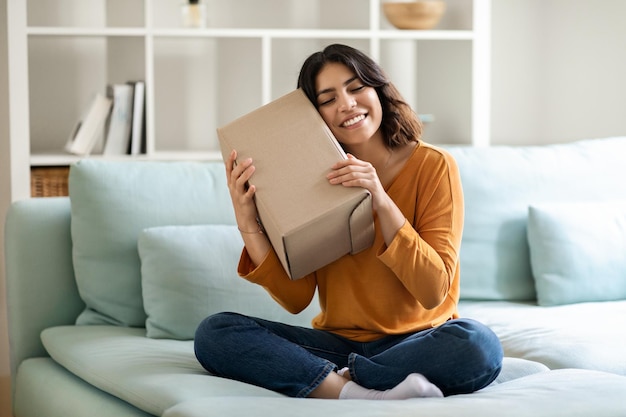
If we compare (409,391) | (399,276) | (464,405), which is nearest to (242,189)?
(399,276)

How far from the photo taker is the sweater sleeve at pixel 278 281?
2012 mm

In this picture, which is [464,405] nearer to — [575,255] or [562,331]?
[562,331]

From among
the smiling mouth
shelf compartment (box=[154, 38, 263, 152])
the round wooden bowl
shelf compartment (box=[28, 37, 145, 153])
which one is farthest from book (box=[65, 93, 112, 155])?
the smiling mouth

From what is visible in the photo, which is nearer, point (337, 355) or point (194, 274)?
point (337, 355)

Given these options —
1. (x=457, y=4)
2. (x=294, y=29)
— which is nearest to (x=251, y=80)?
A: (x=294, y=29)

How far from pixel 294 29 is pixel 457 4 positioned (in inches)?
23.1

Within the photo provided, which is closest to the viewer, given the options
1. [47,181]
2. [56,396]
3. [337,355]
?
[337,355]

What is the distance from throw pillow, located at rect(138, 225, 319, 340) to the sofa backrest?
1.78 ft

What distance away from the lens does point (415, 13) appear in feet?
11.2

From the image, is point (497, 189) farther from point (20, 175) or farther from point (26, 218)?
point (20, 175)

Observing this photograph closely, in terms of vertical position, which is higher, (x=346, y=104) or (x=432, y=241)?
(x=346, y=104)

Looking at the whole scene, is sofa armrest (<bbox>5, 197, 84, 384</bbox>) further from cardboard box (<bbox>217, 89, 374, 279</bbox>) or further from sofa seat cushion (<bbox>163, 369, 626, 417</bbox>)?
sofa seat cushion (<bbox>163, 369, 626, 417</bbox>)

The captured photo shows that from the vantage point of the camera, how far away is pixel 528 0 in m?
3.79

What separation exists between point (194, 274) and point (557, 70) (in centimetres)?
198
